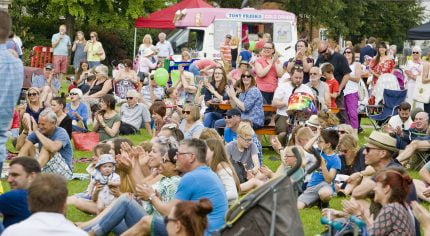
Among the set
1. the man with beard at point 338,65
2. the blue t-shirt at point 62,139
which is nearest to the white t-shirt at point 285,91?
the man with beard at point 338,65

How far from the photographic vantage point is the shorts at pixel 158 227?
9008 mm

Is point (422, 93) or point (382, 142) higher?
point (382, 142)

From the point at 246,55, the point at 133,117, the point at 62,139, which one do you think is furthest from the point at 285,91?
the point at 246,55

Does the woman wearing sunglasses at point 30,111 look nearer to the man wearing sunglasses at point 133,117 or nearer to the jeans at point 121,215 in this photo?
the man wearing sunglasses at point 133,117

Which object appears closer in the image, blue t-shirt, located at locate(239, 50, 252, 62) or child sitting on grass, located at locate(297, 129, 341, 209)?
child sitting on grass, located at locate(297, 129, 341, 209)

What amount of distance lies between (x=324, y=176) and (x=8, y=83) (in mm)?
4844

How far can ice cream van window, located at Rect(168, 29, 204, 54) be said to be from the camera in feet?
110

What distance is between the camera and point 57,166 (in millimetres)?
13211

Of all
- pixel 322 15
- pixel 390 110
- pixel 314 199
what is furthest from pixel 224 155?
pixel 322 15

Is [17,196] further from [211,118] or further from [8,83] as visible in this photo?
[211,118]

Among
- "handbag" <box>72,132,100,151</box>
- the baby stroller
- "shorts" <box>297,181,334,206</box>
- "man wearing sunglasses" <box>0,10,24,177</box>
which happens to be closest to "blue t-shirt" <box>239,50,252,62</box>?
"handbag" <box>72,132,100,151</box>

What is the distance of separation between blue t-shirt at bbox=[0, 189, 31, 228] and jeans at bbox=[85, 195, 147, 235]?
141cm

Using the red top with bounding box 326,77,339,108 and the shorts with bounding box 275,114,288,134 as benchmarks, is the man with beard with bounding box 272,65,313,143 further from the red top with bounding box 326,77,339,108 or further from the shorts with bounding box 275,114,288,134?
the red top with bounding box 326,77,339,108

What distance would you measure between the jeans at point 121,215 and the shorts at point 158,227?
2.13 ft
